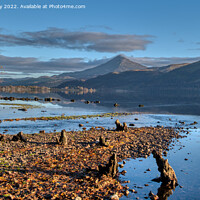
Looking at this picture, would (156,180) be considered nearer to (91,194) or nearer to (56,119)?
(91,194)

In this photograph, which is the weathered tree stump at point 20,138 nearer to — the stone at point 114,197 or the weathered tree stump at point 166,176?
the stone at point 114,197

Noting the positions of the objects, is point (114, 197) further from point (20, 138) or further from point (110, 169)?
point (20, 138)

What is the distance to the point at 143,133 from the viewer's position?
139 ft

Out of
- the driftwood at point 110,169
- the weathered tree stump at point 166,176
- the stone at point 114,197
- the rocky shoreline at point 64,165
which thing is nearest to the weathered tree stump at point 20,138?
the rocky shoreline at point 64,165

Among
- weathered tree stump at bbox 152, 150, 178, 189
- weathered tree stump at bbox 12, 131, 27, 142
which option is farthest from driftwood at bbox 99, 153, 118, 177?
weathered tree stump at bbox 12, 131, 27, 142

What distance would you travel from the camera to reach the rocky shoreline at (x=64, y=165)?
17859 mm

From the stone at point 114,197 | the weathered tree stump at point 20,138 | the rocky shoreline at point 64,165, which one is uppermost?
the weathered tree stump at point 20,138

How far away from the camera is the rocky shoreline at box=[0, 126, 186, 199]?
17859 millimetres

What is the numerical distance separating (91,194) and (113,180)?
143 inches

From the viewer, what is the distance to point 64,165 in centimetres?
2338

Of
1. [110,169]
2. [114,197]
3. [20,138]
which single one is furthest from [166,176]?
[20,138]

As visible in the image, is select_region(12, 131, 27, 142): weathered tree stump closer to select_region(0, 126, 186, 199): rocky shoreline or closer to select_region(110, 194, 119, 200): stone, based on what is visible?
select_region(0, 126, 186, 199): rocky shoreline

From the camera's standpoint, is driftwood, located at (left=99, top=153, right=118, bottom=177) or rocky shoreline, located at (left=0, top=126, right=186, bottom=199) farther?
driftwood, located at (left=99, top=153, right=118, bottom=177)

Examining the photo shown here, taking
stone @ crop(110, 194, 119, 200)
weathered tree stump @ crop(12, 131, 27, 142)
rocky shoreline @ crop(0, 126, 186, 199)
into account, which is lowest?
stone @ crop(110, 194, 119, 200)
